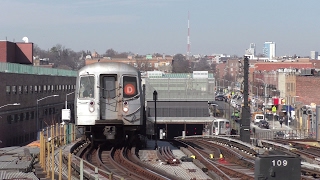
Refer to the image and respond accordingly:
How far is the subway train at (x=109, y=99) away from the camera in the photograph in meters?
24.3

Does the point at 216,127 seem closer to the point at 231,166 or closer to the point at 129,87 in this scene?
the point at 129,87

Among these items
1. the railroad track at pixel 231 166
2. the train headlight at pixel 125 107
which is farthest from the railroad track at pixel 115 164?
the railroad track at pixel 231 166

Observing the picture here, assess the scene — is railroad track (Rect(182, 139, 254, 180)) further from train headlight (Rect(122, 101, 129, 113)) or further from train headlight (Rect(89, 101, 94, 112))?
train headlight (Rect(89, 101, 94, 112))

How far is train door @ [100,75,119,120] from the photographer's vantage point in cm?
2436

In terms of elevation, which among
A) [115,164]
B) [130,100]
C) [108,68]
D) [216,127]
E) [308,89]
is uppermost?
[108,68]

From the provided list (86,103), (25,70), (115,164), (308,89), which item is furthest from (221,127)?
(115,164)

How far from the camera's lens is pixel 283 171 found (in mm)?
8086

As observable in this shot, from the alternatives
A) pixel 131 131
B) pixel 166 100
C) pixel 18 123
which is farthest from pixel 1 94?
A: pixel 166 100

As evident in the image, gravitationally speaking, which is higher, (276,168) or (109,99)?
(109,99)

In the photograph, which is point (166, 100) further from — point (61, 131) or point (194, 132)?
point (61, 131)

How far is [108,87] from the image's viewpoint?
2453 cm

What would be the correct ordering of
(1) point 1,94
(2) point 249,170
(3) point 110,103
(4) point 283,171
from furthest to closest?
(1) point 1,94 < (3) point 110,103 < (2) point 249,170 < (4) point 283,171

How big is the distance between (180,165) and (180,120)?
6629 cm

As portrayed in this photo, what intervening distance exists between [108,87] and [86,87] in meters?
0.84
